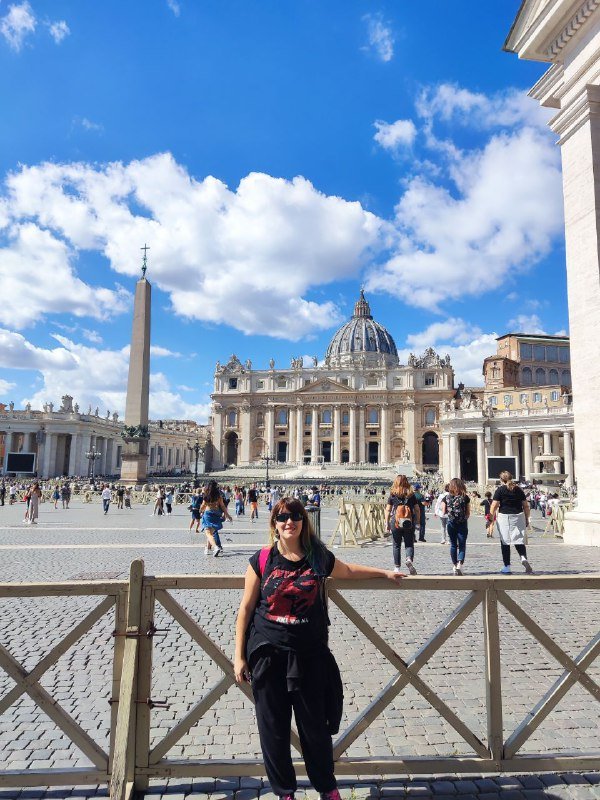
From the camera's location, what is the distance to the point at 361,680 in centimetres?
434

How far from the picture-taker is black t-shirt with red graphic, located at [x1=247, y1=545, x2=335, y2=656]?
2.55 m

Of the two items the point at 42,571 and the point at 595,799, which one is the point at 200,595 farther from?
the point at 595,799

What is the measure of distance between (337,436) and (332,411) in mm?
4356

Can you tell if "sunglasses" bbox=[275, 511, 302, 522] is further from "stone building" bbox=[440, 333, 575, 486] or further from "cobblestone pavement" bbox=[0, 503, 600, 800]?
"stone building" bbox=[440, 333, 575, 486]

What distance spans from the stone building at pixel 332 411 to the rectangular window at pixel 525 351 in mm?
21653

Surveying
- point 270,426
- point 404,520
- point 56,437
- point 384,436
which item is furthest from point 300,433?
point 404,520

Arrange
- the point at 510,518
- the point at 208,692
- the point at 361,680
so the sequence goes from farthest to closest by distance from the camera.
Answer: the point at 510,518 → the point at 361,680 → the point at 208,692

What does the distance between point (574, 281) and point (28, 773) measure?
1142 cm

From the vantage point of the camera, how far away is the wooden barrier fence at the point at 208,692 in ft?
9.21

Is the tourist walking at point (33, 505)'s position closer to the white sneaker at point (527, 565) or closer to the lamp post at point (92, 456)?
the white sneaker at point (527, 565)

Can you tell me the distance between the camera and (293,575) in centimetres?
266

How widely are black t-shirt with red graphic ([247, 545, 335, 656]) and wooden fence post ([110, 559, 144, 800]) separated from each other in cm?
63

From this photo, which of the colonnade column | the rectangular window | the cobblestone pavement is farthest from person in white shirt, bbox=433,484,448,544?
the colonnade column

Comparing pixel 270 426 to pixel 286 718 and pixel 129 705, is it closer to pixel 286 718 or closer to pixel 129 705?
pixel 129 705
